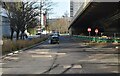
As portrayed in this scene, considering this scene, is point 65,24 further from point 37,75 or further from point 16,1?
point 37,75

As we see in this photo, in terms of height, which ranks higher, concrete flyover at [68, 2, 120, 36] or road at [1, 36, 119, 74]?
concrete flyover at [68, 2, 120, 36]

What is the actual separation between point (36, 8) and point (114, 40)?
16.9 m

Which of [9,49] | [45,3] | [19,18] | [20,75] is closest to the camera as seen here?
[20,75]

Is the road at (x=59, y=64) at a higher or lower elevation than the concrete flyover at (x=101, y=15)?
lower

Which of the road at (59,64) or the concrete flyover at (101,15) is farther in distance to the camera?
the concrete flyover at (101,15)

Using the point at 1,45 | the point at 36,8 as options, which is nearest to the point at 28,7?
the point at 36,8

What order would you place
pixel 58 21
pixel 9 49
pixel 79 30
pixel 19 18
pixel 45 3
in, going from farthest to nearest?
pixel 58 21 < pixel 79 30 < pixel 45 3 < pixel 19 18 < pixel 9 49

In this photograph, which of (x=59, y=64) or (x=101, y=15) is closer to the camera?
(x=59, y=64)

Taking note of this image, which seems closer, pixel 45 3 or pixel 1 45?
pixel 1 45

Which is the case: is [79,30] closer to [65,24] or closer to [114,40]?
[65,24]

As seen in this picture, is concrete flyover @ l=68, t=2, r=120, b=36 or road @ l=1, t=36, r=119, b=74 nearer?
road @ l=1, t=36, r=119, b=74

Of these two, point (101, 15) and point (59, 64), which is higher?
point (101, 15)

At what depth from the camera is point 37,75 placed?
15586mm

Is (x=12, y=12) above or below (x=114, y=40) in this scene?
above
